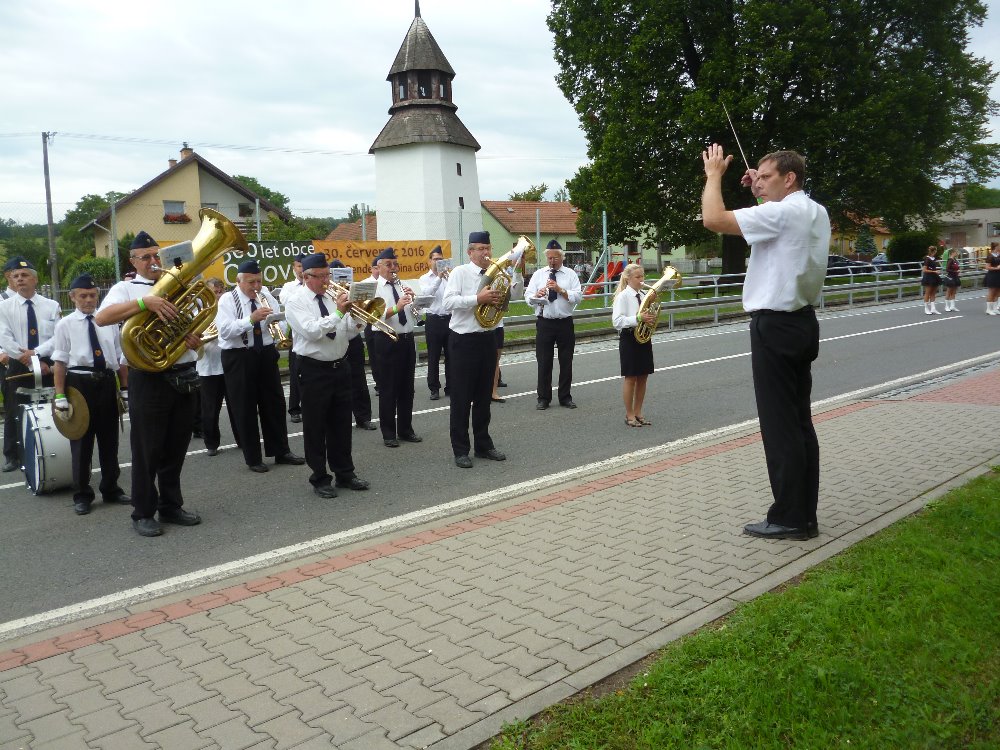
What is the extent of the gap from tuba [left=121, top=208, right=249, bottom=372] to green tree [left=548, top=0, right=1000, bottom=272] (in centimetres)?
2497

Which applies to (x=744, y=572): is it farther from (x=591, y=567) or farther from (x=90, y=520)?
(x=90, y=520)

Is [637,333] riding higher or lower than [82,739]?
higher

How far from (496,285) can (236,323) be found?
2.66 meters

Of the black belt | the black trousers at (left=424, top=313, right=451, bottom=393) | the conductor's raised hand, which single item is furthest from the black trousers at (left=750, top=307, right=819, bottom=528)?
the black trousers at (left=424, top=313, right=451, bottom=393)

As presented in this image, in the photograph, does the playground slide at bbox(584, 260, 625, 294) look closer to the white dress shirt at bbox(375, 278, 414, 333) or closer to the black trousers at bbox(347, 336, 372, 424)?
the black trousers at bbox(347, 336, 372, 424)

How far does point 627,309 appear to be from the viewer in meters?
9.30

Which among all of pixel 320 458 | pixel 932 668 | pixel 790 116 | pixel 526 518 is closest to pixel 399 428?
pixel 320 458

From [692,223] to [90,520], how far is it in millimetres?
29217

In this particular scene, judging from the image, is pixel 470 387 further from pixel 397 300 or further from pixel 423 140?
pixel 423 140

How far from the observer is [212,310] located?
240 inches

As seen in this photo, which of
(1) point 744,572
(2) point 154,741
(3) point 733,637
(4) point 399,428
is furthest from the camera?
(4) point 399,428

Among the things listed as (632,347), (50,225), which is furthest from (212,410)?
(50,225)

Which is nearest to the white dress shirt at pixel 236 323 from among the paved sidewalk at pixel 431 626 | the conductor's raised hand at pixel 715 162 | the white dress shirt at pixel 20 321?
the white dress shirt at pixel 20 321

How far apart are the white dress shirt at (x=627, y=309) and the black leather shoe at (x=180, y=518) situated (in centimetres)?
502
